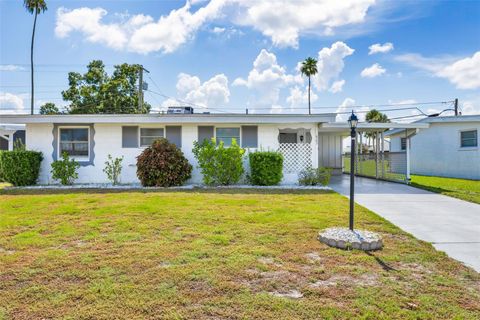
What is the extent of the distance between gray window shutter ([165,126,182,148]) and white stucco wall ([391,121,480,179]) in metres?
13.7

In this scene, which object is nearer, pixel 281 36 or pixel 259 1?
pixel 259 1

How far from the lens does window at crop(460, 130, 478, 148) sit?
14.8 meters

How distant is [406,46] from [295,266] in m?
17.5

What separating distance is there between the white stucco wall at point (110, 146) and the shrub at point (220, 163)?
3.16ft

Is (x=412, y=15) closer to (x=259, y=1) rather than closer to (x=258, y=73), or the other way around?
(x=259, y=1)

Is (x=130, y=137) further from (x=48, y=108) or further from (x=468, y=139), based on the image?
(x=48, y=108)

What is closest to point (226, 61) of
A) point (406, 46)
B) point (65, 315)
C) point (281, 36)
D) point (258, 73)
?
point (258, 73)

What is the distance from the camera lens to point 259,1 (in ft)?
34.9

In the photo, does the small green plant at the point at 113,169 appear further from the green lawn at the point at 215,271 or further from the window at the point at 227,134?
the green lawn at the point at 215,271

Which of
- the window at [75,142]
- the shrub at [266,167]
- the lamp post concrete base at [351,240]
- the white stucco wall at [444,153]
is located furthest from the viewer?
the white stucco wall at [444,153]

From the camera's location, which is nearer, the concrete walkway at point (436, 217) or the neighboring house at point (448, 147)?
the concrete walkway at point (436, 217)

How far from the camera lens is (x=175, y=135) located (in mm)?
11656

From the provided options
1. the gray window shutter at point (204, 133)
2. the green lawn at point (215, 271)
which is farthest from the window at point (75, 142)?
the green lawn at point (215, 271)

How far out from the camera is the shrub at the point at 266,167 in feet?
35.1
